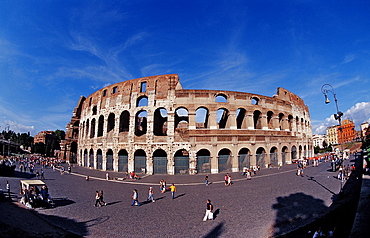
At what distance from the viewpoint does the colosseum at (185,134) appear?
2452 centimetres

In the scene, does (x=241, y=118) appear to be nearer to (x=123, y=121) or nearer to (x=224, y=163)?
(x=224, y=163)

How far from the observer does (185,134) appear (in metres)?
24.6

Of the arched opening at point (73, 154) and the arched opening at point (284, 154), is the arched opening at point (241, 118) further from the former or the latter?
the arched opening at point (73, 154)

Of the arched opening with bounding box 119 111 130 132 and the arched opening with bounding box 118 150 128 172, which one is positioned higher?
the arched opening with bounding box 119 111 130 132

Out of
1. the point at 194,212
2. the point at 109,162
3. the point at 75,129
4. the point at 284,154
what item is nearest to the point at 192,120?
the point at 109,162

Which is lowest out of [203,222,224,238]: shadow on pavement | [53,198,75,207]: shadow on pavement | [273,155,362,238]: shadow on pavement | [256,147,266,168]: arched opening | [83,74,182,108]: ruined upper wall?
[53,198,75,207]: shadow on pavement

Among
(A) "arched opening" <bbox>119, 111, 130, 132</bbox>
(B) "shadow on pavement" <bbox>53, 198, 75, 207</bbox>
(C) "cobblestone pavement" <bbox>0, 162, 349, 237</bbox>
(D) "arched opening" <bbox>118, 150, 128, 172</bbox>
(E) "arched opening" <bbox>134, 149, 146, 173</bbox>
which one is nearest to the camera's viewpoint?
(C) "cobblestone pavement" <bbox>0, 162, 349, 237</bbox>

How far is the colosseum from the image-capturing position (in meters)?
24.5

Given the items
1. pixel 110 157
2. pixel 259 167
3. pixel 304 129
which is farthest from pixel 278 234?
pixel 304 129

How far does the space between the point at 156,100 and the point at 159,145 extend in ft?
20.6

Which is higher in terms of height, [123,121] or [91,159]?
[123,121]

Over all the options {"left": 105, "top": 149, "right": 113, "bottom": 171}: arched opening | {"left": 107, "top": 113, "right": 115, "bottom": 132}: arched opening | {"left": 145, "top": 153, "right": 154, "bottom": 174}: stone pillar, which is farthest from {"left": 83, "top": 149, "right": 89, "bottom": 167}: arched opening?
{"left": 145, "top": 153, "right": 154, "bottom": 174}: stone pillar

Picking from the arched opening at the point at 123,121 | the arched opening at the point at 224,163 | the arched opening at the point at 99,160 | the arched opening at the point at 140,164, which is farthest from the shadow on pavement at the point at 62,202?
the arched opening at the point at 224,163

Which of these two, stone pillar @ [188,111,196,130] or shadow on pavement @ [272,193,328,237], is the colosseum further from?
shadow on pavement @ [272,193,328,237]
